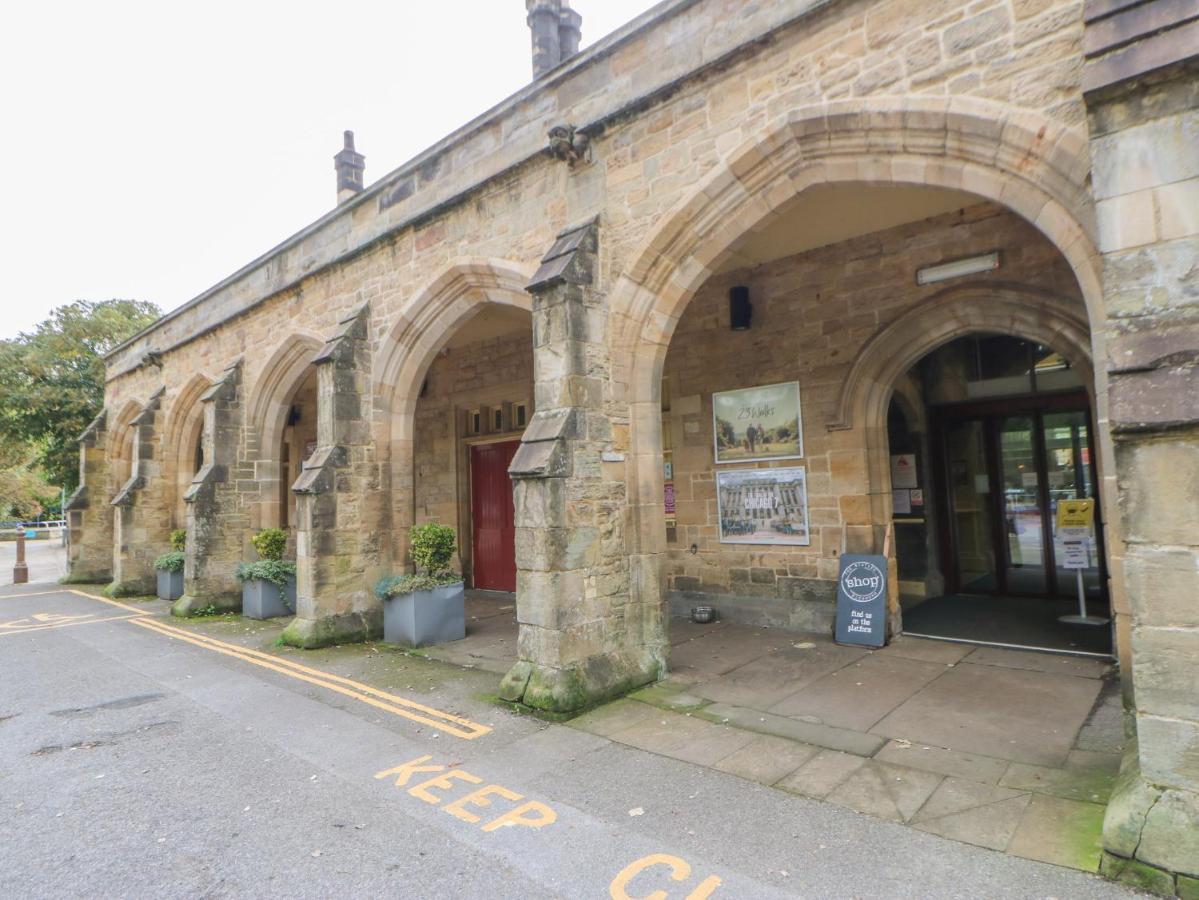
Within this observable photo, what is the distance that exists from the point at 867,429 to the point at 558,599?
4015mm

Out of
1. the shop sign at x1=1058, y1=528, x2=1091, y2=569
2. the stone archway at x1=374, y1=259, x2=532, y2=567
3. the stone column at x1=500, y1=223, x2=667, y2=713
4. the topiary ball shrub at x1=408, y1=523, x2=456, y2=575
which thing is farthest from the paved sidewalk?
the shop sign at x1=1058, y1=528, x2=1091, y2=569

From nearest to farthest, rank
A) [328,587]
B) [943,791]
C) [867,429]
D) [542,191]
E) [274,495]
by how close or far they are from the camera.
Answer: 1. [943,791]
2. [542,191]
3. [867,429]
4. [328,587]
5. [274,495]

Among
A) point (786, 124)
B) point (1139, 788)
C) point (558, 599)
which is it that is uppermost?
point (786, 124)

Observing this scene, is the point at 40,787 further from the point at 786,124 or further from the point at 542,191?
the point at 786,124

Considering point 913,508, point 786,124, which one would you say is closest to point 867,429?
point 913,508

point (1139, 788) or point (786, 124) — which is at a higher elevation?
point (786, 124)

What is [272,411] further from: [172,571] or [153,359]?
[153,359]

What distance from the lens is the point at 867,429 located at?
276 inches

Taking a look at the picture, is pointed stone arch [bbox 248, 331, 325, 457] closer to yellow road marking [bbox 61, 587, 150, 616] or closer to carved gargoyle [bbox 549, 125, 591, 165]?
yellow road marking [bbox 61, 587, 150, 616]

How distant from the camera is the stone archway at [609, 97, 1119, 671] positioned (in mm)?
3760

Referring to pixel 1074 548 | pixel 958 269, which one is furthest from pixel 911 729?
pixel 958 269

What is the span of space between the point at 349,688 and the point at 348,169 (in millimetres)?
12187

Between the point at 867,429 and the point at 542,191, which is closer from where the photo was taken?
the point at 542,191

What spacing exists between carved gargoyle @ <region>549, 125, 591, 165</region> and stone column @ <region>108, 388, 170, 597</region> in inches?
446
